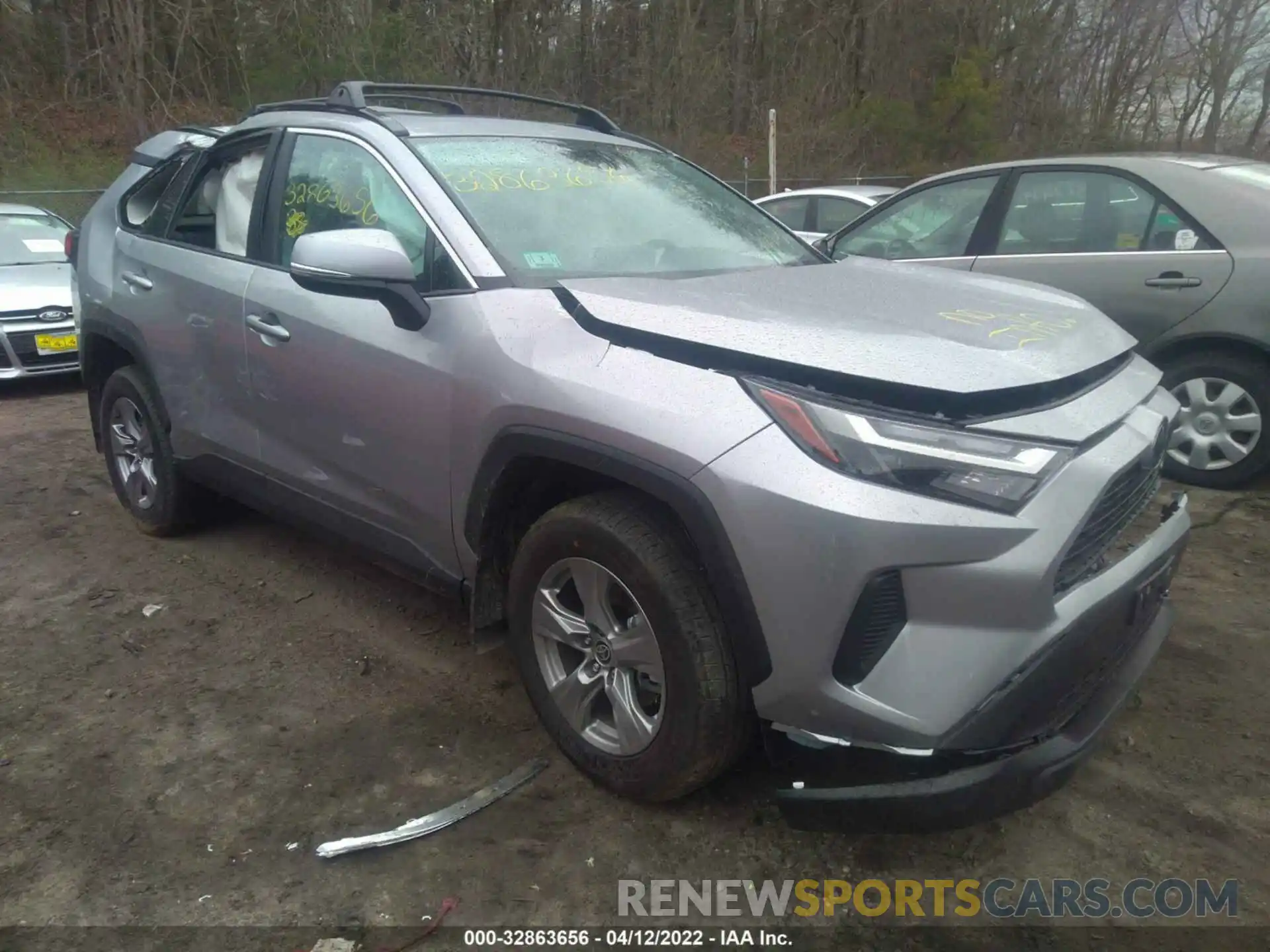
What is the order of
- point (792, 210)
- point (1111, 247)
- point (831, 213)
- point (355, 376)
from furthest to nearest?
point (792, 210), point (831, 213), point (1111, 247), point (355, 376)

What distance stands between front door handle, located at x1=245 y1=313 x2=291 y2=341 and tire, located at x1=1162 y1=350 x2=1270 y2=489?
390 centimetres

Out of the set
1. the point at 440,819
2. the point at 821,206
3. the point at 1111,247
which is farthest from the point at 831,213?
the point at 440,819

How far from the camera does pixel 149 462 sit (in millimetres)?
4422

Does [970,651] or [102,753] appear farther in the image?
[102,753]

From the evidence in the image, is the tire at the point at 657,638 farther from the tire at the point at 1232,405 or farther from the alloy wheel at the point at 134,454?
the tire at the point at 1232,405

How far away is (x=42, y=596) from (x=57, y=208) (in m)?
13.1

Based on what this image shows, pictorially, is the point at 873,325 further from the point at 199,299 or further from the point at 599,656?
the point at 199,299

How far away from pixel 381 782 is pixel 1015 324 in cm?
212

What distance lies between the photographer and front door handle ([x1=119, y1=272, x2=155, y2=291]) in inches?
160

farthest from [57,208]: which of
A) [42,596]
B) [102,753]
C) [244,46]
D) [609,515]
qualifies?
[609,515]

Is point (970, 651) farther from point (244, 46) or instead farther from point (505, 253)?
point (244, 46)

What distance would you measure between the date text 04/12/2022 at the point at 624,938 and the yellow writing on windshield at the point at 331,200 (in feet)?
7.06

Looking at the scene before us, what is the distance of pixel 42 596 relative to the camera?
13.2 ft

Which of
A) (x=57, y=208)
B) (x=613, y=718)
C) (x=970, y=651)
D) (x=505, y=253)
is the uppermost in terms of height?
(x=505, y=253)
